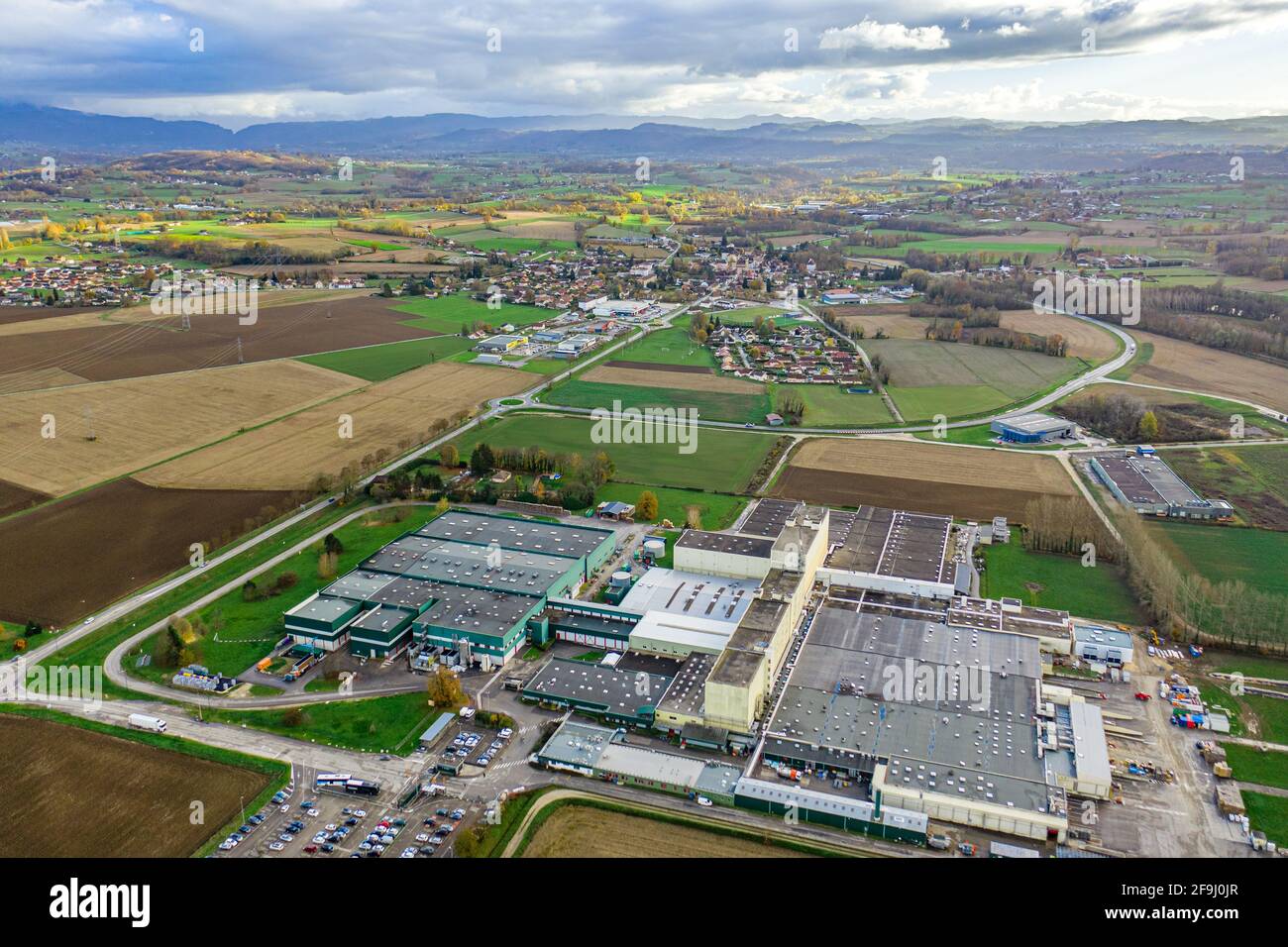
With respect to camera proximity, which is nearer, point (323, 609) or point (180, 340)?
point (323, 609)

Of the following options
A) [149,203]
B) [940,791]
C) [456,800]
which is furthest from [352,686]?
[149,203]

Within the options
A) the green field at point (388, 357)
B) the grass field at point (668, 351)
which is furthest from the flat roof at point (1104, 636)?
the green field at point (388, 357)

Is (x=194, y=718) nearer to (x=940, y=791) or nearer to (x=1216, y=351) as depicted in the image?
(x=940, y=791)

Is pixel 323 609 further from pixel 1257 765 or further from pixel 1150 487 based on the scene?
pixel 1150 487

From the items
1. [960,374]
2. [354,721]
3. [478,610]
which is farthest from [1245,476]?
[354,721]
